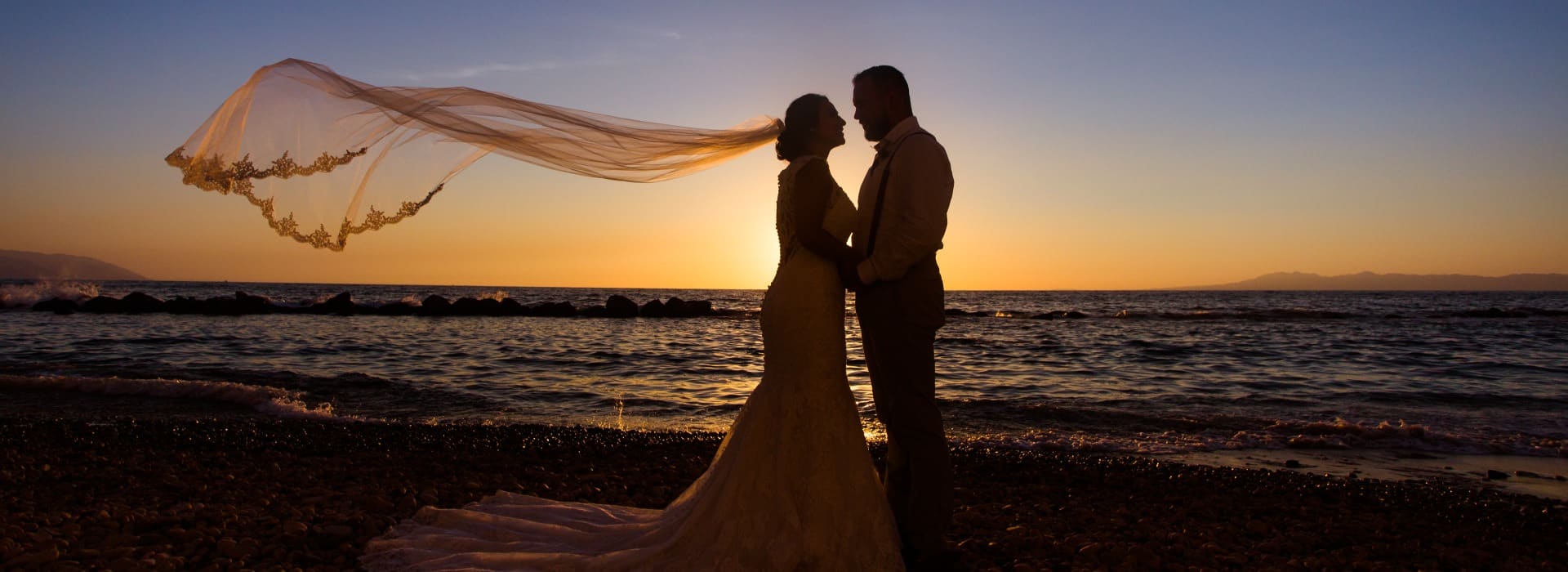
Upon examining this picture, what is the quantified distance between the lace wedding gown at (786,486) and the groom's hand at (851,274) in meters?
0.07

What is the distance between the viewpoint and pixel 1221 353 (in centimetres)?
2067

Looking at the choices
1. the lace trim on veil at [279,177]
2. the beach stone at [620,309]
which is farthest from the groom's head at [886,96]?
the beach stone at [620,309]

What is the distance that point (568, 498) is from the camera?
5.97 meters

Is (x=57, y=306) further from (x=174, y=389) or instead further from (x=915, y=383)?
(x=915, y=383)

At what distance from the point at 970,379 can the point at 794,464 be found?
12.1 meters

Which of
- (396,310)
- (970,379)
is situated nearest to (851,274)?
(970,379)

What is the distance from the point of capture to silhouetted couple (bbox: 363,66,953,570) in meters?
3.65

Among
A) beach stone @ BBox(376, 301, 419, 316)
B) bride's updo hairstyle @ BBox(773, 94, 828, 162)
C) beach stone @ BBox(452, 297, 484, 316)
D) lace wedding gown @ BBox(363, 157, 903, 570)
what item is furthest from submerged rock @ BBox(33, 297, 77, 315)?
bride's updo hairstyle @ BBox(773, 94, 828, 162)

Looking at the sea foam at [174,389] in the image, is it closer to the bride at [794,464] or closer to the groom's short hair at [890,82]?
the bride at [794,464]

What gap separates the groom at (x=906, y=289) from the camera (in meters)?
3.62

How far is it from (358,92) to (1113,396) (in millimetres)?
11504

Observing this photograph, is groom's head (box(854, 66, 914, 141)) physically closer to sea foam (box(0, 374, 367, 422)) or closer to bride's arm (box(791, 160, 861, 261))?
bride's arm (box(791, 160, 861, 261))

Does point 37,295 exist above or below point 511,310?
above

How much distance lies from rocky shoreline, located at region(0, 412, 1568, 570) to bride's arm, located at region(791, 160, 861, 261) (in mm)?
1861
